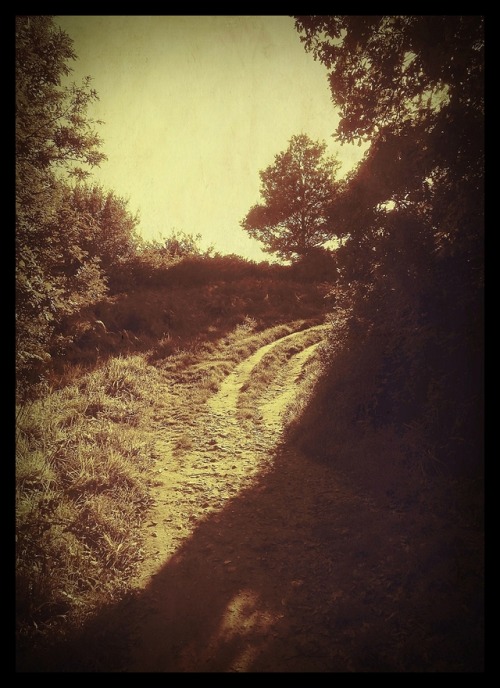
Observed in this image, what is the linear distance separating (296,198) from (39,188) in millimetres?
29848

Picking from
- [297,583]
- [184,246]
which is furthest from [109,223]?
[297,583]

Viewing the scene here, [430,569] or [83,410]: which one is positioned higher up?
[83,410]

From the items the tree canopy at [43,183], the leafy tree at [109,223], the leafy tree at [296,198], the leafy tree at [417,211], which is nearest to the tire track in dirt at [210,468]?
the leafy tree at [417,211]

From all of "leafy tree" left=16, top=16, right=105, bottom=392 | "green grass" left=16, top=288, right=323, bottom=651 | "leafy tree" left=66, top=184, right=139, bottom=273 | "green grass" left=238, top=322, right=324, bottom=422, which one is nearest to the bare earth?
"green grass" left=16, top=288, right=323, bottom=651

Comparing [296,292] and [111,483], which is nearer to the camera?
[111,483]

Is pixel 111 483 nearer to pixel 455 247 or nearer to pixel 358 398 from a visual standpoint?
pixel 358 398

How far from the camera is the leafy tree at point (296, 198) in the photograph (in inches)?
1323

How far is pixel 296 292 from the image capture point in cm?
2655

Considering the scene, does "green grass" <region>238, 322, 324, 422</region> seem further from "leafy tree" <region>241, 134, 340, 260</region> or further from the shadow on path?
"leafy tree" <region>241, 134, 340, 260</region>

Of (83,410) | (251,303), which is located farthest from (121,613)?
(251,303)

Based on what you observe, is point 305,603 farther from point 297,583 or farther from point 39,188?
point 39,188

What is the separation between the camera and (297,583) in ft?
15.3

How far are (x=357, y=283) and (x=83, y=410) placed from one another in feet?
28.1

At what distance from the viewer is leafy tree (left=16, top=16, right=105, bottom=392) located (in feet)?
26.7
